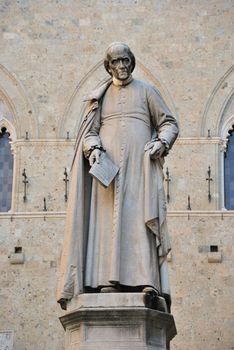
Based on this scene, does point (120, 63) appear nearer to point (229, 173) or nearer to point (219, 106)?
point (229, 173)

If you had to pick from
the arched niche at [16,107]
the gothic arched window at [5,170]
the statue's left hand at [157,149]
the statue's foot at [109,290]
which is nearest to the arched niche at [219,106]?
the arched niche at [16,107]

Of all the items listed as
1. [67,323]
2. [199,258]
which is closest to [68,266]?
[67,323]

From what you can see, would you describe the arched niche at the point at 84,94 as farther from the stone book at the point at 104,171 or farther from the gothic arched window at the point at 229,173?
the stone book at the point at 104,171

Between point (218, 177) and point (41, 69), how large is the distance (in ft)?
A: 12.8

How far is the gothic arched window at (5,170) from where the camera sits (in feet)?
57.8

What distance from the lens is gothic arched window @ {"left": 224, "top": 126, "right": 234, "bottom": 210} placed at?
57.0 ft

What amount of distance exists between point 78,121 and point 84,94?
53 cm

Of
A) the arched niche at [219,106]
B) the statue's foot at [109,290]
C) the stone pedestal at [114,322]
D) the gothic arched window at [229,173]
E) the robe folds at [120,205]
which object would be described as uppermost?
the arched niche at [219,106]

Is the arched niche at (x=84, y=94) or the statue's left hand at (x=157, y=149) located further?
the arched niche at (x=84, y=94)

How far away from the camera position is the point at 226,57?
58.7ft

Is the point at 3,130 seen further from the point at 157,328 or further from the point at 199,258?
the point at 157,328

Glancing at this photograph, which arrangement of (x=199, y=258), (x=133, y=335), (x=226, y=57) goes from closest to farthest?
(x=133, y=335), (x=199, y=258), (x=226, y=57)

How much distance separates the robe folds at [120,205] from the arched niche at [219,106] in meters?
10.8

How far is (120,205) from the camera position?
651 centimetres
